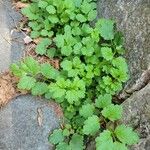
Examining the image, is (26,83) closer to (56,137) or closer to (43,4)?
(56,137)

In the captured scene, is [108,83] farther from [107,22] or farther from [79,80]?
[107,22]

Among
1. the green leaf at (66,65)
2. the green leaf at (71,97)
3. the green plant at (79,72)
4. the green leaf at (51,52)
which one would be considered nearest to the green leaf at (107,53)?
the green plant at (79,72)

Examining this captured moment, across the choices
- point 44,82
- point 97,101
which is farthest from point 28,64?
point 97,101

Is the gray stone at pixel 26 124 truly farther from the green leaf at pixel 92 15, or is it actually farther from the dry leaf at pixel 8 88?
the green leaf at pixel 92 15

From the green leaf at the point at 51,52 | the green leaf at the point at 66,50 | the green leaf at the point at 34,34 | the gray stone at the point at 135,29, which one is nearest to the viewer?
the gray stone at the point at 135,29

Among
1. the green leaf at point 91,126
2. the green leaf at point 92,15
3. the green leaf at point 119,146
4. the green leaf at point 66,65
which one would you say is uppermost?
the green leaf at point 92,15

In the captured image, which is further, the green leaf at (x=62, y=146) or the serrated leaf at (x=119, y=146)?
the green leaf at (x=62, y=146)
